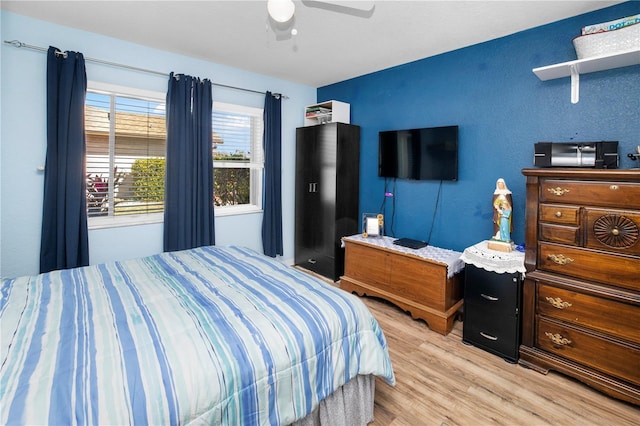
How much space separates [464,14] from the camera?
2.37 m

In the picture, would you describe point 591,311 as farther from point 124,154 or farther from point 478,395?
point 124,154

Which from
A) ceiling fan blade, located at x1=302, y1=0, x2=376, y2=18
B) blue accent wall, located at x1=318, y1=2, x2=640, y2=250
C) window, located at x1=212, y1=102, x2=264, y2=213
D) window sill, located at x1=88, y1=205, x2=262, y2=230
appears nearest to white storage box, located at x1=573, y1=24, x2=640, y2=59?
blue accent wall, located at x1=318, y1=2, x2=640, y2=250

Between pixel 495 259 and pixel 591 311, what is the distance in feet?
1.97

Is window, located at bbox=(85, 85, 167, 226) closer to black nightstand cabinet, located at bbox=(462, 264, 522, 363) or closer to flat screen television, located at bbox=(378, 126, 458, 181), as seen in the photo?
flat screen television, located at bbox=(378, 126, 458, 181)

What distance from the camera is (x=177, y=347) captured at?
3.95 ft

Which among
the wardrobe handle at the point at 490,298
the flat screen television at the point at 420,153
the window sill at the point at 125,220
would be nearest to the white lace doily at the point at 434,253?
the wardrobe handle at the point at 490,298

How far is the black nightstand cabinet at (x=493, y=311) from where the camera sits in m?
2.25

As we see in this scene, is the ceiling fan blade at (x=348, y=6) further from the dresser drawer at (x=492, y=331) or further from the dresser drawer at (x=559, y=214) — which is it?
the dresser drawer at (x=492, y=331)

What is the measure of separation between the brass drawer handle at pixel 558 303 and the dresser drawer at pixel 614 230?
15.6 inches

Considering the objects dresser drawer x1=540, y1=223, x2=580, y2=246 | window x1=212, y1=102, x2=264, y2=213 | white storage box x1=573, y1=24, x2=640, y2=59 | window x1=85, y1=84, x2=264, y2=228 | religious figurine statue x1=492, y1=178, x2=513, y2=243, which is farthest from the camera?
window x1=212, y1=102, x2=264, y2=213

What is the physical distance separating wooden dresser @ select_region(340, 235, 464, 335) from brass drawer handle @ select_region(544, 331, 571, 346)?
713 millimetres

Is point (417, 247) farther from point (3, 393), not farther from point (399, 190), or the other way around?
point (3, 393)

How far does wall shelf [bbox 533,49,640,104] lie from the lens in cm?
201

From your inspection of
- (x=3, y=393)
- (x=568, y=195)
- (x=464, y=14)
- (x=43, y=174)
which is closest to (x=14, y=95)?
(x=43, y=174)
